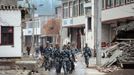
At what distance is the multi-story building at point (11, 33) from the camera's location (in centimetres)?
4003

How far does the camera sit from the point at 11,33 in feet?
134

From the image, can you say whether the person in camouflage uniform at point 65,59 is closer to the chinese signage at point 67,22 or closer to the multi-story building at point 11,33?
the multi-story building at point 11,33

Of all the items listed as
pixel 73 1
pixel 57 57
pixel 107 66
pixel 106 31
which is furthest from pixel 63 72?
pixel 73 1

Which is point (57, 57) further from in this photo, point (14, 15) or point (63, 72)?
point (14, 15)

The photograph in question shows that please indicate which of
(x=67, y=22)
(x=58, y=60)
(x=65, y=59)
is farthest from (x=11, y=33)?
(x=67, y=22)

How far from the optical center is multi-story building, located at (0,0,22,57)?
40.0m

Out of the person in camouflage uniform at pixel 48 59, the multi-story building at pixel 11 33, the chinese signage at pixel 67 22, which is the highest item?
the chinese signage at pixel 67 22

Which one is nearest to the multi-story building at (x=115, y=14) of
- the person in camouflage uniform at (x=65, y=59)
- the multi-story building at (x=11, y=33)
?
the multi-story building at (x=11, y=33)

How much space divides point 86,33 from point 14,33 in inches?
1168

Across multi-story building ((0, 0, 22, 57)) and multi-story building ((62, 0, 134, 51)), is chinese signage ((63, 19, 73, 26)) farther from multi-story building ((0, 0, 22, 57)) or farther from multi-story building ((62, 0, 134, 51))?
multi-story building ((0, 0, 22, 57))

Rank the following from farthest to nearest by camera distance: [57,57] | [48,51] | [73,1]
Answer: [73,1] → [48,51] → [57,57]

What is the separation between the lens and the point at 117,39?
38.7ft

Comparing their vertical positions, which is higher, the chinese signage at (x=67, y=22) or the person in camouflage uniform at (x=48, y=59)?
the chinese signage at (x=67, y=22)

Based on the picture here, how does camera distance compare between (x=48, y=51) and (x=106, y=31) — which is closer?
(x=48, y=51)
